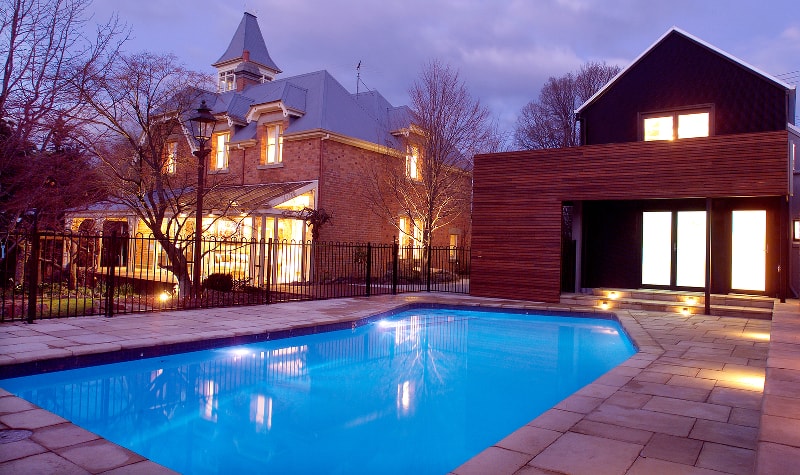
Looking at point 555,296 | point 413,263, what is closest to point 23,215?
point 555,296

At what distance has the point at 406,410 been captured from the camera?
17.8 feet

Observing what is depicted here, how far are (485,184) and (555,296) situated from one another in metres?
3.23

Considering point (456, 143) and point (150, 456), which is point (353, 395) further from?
point (456, 143)

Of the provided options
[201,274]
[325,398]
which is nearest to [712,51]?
[325,398]

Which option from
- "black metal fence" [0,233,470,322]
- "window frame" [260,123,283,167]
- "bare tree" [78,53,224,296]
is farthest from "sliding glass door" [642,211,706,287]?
"window frame" [260,123,283,167]

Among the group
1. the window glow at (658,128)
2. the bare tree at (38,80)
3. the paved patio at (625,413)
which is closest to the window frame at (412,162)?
the window glow at (658,128)

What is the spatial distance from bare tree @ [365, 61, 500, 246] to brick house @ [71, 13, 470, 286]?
31 centimetres

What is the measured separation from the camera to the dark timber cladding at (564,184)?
1040cm

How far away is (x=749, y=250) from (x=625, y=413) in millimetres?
9850

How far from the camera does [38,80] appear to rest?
4.95 metres

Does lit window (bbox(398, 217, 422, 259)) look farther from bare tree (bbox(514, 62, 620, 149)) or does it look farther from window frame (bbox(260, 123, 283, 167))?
bare tree (bbox(514, 62, 620, 149))

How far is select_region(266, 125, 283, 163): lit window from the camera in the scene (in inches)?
712

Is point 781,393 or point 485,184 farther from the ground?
point 485,184

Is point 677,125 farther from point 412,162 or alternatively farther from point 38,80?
point 38,80
